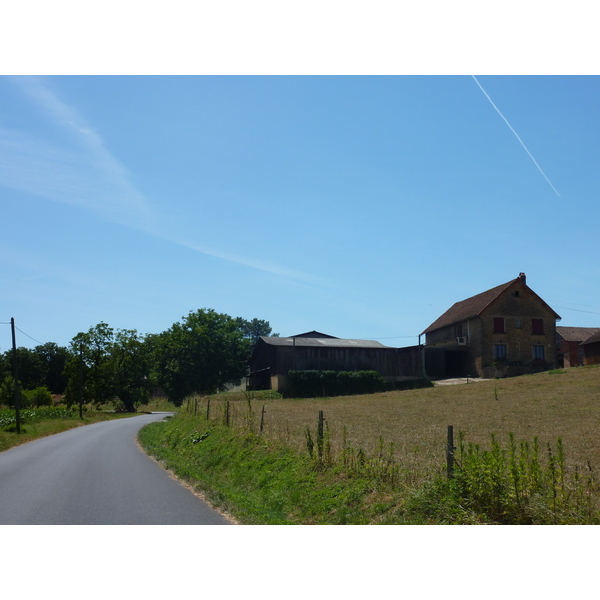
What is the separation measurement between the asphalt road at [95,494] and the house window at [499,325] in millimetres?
42028

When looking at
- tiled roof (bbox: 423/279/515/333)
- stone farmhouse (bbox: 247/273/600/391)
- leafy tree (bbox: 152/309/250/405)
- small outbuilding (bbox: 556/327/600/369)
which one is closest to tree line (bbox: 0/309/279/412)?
leafy tree (bbox: 152/309/250/405)

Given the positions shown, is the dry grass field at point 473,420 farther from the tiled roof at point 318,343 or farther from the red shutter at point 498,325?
the tiled roof at point 318,343

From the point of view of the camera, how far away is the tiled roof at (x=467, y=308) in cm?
5366

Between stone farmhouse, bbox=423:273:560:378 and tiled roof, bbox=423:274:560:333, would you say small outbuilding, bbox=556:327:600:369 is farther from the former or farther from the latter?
tiled roof, bbox=423:274:560:333

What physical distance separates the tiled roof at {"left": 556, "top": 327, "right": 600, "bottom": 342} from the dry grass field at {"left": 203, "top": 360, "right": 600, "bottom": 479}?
3009 centimetres

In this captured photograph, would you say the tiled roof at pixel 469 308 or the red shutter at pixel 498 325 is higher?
the tiled roof at pixel 469 308

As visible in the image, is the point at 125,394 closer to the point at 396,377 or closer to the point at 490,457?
the point at 396,377

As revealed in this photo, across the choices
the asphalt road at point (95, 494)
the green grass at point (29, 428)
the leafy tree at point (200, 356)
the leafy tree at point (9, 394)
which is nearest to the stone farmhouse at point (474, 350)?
the leafy tree at point (200, 356)

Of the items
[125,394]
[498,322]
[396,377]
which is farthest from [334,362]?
[125,394]

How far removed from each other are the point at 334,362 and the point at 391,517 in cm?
4597

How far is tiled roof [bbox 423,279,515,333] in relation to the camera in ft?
176

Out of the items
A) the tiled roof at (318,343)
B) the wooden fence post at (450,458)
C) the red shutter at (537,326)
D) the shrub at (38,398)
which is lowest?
the shrub at (38,398)

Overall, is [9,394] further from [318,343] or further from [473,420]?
[473,420]
